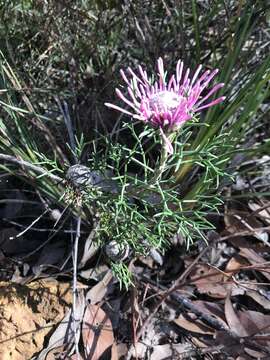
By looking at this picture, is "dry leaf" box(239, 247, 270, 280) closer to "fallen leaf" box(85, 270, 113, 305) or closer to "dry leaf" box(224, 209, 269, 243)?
"dry leaf" box(224, 209, 269, 243)

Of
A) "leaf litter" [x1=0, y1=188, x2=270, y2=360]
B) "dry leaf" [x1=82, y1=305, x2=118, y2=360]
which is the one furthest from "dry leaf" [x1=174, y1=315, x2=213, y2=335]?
"dry leaf" [x1=82, y1=305, x2=118, y2=360]

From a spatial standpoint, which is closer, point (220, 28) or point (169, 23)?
point (220, 28)

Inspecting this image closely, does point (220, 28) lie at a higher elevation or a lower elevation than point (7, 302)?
higher

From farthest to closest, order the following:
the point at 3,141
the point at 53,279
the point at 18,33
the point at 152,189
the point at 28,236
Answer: the point at 18,33 → the point at 28,236 → the point at 53,279 → the point at 3,141 → the point at 152,189

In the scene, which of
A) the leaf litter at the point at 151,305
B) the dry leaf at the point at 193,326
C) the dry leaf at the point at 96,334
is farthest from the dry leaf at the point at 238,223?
the dry leaf at the point at 96,334

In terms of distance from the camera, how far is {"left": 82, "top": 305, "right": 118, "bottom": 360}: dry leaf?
124 cm

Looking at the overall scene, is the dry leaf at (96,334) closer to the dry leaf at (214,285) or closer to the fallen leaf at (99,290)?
the fallen leaf at (99,290)

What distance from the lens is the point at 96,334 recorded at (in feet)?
4.14

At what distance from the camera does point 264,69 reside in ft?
3.72

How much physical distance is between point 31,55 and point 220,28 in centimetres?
54

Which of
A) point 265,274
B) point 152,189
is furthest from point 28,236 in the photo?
point 265,274

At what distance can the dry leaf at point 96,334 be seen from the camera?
1.24 m

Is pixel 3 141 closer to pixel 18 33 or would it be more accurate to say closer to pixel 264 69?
pixel 18 33

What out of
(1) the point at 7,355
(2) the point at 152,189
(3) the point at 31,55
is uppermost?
(3) the point at 31,55
